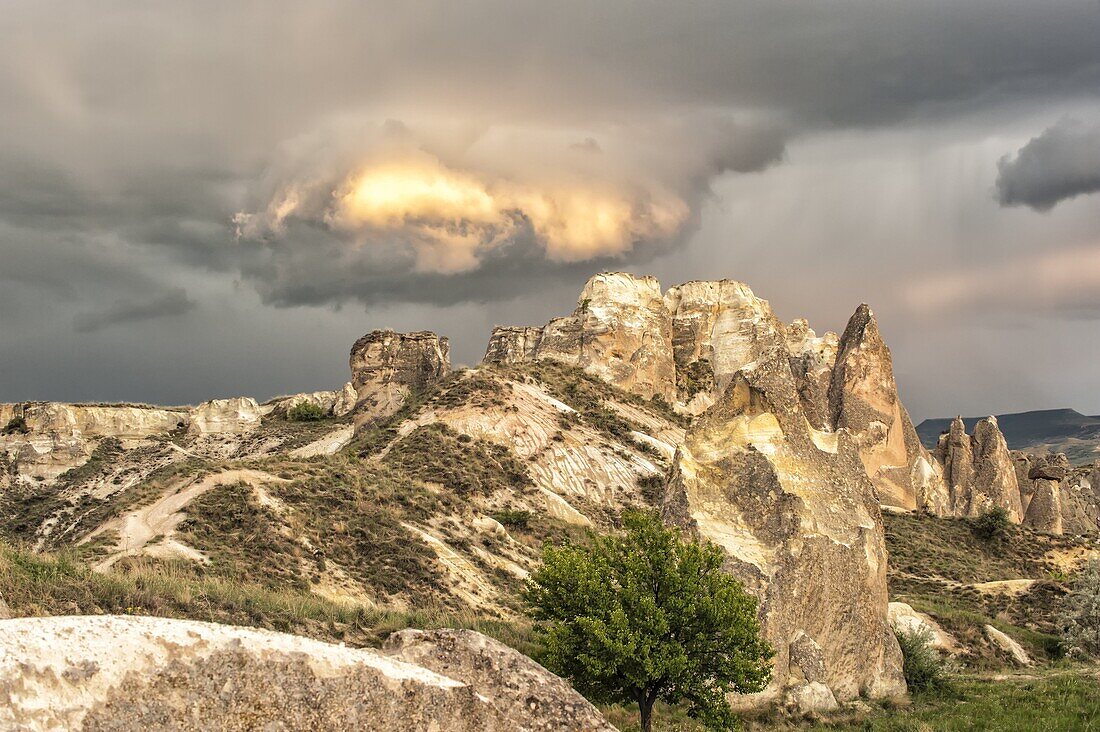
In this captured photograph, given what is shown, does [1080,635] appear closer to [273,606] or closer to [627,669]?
[627,669]

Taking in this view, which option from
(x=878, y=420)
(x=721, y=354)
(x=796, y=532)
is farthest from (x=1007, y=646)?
(x=721, y=354)

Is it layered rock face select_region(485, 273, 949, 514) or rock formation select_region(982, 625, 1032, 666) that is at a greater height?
layered rock face select_region(485, 273, 949, 514)

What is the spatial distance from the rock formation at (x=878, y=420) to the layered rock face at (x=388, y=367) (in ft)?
130

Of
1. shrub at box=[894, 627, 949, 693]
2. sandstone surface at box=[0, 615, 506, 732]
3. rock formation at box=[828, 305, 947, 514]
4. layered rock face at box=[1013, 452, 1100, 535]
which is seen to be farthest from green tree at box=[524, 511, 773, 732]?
layered rock face at box=[1013, 452, 1100, 535]

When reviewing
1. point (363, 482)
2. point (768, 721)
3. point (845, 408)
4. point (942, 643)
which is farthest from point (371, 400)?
point (768, 721)

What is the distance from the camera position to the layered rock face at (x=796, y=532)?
72.3ft

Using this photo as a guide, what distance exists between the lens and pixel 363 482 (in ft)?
129

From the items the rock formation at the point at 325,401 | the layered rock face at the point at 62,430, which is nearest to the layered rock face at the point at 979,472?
the rock formation at the point at 325,401

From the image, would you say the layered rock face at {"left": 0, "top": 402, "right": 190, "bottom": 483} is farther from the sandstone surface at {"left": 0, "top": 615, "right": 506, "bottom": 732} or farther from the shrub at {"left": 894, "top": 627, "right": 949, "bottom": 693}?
the sandstone surface at {"left": 0, "top": 615, "right": 506, "bottom": 732}

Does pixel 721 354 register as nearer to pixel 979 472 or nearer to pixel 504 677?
pixel 979 472

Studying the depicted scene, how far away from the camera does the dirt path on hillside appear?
2712cm

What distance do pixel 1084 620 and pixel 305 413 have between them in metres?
83.9

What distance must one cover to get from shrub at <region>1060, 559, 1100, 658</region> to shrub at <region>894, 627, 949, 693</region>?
10542 millimetres

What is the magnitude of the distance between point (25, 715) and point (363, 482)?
1358 inches
